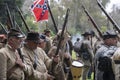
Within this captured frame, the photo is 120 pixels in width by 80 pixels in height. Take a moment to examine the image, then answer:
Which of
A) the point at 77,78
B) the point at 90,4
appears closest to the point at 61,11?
the point at 90,4

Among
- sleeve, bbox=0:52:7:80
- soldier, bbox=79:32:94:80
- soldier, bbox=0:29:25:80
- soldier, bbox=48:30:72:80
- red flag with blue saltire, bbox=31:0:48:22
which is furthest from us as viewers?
soldier, bbox=79:32:94:80

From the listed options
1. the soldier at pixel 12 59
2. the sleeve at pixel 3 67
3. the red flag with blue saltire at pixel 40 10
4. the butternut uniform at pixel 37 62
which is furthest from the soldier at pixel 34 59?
the red flag with blue saltire at pixel 40 10

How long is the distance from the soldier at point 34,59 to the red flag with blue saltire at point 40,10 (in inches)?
235

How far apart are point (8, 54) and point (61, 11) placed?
60.7 m

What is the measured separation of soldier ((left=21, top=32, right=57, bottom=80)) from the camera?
699cm

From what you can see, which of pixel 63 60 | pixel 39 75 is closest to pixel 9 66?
pixel 39 75

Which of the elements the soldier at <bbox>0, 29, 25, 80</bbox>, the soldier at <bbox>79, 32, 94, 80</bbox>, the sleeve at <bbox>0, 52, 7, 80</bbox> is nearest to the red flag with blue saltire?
the soldier at <bbox>79, 32, 94, 80</bbox>

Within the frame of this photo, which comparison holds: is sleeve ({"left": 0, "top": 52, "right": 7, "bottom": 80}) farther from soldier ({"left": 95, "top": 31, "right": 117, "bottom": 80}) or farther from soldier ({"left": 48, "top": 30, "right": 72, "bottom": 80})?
soldier ({"left": 95, "top": 31, "right": 117, "bottom": 80})

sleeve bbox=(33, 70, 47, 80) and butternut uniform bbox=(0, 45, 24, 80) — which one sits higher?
butternut uniform bbox=(0, 45, 24, 80)

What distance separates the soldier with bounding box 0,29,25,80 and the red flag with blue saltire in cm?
669

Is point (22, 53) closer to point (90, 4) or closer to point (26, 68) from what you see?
point (26, 68)

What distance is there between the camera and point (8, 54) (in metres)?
6.39

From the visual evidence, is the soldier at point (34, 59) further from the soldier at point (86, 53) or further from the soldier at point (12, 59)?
the soldier at point (86, 53)

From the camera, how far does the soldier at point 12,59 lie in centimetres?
629
